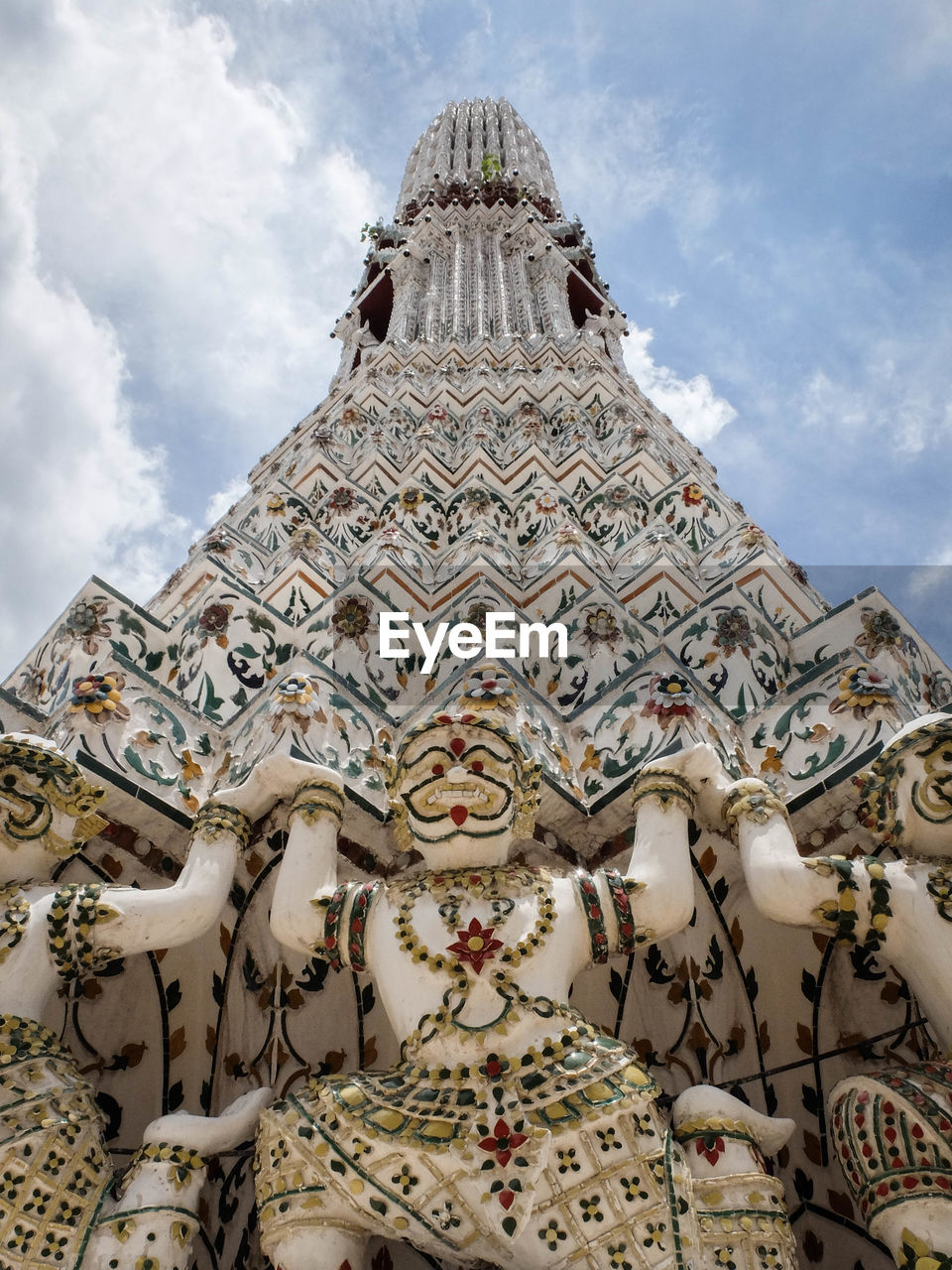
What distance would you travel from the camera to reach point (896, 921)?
330cm

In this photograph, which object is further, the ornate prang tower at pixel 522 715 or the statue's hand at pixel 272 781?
the statue's hand at pixel 272 781

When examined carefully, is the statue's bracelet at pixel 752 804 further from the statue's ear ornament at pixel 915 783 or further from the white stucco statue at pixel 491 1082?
the statue's ear ornament at pixel 915 783

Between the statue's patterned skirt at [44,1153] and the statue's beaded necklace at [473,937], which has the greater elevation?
the statue's beaded necklace at [473,937]

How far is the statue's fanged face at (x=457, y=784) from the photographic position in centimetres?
351

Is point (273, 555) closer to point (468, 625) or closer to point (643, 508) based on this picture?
point (468, 625)

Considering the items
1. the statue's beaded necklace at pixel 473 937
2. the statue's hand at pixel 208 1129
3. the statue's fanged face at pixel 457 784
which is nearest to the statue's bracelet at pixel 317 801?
the statue's fanged face at pixel 457 784

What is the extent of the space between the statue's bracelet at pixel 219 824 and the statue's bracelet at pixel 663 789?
1.50 meters

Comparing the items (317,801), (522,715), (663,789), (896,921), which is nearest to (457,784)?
(317,801)

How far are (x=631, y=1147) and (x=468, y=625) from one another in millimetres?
Answer: 3331

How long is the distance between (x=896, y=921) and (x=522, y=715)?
1.78 meters

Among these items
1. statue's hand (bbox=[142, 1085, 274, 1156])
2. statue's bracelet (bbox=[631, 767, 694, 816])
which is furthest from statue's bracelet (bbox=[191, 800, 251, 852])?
statue's bracelet (bbox=[631, 767, 694, 816])

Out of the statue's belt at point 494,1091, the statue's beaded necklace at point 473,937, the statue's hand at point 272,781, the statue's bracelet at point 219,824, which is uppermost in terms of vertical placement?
the statue's hand at point 272,781

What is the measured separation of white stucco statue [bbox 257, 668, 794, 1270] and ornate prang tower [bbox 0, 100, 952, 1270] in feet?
2.08

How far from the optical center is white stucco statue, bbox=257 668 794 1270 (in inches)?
109
